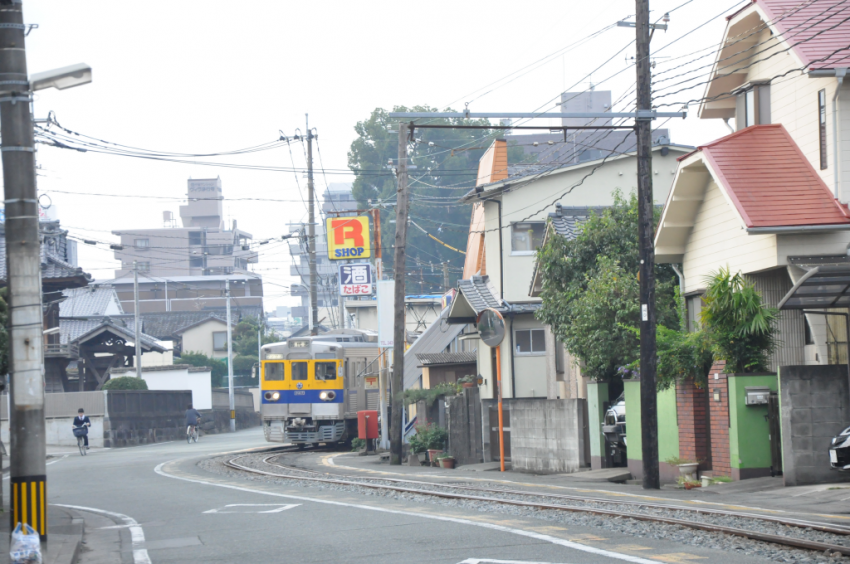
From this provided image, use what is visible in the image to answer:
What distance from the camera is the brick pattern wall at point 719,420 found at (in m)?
14.7

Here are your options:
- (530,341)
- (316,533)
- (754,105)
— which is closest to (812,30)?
(754,105)

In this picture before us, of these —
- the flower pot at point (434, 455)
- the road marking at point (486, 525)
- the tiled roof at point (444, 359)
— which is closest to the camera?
the road marking at point (486, 525)

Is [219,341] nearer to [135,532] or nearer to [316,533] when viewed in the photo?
[135,532]

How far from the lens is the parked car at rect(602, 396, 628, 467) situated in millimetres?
18125

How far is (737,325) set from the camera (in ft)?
48.6

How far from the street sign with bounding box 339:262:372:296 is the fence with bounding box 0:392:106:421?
11.8m

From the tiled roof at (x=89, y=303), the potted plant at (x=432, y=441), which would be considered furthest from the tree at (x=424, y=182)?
the potted plant at (x=432, y=441)

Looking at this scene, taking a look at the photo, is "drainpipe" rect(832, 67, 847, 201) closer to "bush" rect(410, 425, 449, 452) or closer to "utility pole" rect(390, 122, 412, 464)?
"utility pole" rect(390, 122, 412, 464)

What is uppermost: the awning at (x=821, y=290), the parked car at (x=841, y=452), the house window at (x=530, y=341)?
the awning at (x=821, y=290)

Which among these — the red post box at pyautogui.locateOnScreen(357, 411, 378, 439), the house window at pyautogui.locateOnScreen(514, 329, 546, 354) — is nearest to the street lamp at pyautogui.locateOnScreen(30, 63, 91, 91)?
the house window at pyautogui.locateOnScreen(514, 329, 546, 354)

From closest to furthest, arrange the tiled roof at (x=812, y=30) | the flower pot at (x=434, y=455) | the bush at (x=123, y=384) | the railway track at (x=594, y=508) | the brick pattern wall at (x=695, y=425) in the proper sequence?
the railway track at (x=594, y=508) < the tiled roof at (x=812, y=30) < the brick pattern wall at (x=695, y=425) < the flower pot at (x=434, y=455) < the bush at (x=123, y=384)

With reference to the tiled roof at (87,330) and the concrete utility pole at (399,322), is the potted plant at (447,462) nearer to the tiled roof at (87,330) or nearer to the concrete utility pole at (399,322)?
the concrete utility pole at (399,322)

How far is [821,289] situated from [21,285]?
10821mm

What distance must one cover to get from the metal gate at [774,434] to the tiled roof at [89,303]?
55.9 m
